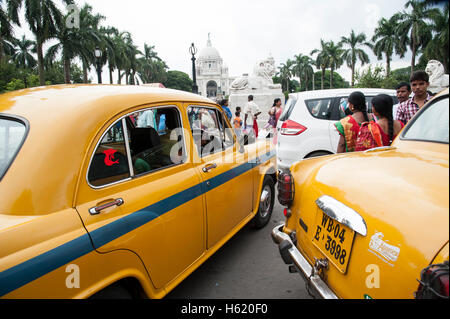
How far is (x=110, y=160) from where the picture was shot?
207 cm

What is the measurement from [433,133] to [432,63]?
1069 inches

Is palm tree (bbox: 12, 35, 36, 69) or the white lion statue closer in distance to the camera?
the white lion statue

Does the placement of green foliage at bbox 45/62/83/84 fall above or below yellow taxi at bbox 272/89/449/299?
above

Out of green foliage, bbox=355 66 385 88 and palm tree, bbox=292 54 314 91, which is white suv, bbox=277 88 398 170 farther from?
palm tree, bbox=292 54 314 91

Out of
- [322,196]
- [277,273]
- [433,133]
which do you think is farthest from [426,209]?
[277,273]

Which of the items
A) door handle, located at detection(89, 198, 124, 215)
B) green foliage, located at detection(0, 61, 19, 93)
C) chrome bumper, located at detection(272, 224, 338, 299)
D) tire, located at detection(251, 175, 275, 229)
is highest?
green foliage, located at detection(0, 61, 19, 93)

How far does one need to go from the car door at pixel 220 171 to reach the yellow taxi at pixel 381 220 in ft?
2.27

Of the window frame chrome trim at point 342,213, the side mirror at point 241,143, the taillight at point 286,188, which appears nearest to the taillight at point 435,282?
the window frame chrome trim at point 342,213

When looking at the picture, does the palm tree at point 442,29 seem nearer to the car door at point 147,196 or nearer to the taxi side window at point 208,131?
the car door at point 147,196

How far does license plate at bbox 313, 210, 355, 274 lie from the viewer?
1.70 metres

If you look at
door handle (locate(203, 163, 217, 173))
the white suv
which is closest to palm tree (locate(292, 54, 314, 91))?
the white suv

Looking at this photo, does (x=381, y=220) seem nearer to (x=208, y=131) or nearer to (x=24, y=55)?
(x=208, y=131)

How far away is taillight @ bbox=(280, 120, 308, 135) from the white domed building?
105273mm

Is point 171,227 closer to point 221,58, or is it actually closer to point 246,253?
point 246,253
